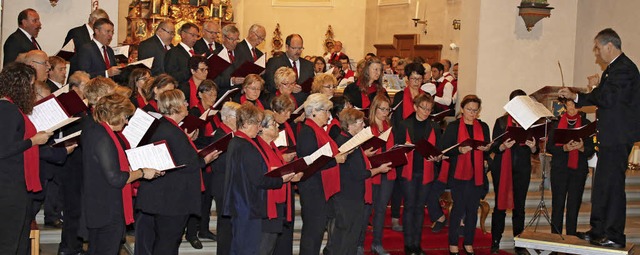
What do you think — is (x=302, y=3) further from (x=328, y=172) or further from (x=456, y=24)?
(x=328, y=172)

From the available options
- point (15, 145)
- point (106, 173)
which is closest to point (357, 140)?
point (106, 173)

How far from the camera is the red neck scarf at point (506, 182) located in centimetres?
866

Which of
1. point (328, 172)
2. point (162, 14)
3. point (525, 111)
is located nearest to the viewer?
point (328, 172)

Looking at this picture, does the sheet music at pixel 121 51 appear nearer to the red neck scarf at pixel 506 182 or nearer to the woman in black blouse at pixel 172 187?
the woman in black blouse at pixel 172 187

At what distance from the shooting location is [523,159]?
28.4 ft

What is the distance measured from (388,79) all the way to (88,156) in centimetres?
668

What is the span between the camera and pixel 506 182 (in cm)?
867

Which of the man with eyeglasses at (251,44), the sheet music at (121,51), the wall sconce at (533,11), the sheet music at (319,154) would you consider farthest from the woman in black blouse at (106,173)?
the wall sconce at (533,11)

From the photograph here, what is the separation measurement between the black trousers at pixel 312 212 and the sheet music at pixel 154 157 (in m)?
1.40

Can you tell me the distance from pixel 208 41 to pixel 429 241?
330cm

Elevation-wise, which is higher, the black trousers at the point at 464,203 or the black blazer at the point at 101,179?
the black blazer at the point at 101,179

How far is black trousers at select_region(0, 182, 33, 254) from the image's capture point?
18.8 ft

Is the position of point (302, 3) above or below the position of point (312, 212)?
above

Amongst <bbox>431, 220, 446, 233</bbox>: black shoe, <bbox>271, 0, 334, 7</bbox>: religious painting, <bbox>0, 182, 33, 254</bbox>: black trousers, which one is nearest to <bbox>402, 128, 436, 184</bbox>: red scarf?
<bbox>431, 220, 446, 233</bbox>: black shoe
